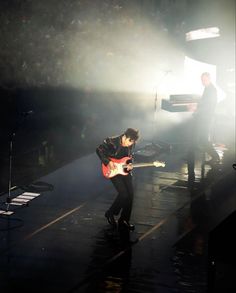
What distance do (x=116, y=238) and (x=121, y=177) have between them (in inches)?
40.1

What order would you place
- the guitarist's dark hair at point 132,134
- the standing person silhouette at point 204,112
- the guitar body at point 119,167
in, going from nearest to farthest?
the guitarist's dark hair at point 132,134, the guitar body at point 119,167, the standing person silhouette at point 204,112

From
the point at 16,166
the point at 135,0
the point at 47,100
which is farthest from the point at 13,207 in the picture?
the point at 135,0

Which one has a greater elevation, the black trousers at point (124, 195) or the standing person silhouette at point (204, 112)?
the standing person silhouette at point (204, 112)

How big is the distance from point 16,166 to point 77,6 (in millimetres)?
8521

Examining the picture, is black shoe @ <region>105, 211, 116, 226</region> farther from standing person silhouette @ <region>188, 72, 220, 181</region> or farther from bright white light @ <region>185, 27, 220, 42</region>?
bright white light @ <region>185, 27, 220, 42</region>

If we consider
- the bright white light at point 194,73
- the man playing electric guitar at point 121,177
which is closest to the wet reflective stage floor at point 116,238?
the man playing electric guitar at point 121,177

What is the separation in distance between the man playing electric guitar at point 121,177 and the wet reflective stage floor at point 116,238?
23 centimetres

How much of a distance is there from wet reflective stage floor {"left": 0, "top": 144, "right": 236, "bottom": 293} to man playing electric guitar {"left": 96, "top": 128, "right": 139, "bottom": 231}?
23cm

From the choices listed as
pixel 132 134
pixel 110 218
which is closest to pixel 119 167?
pixel 132 134

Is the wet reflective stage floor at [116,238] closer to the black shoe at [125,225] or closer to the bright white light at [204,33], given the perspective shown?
the black shoe at [125,225]

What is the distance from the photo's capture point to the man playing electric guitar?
32.3 ft

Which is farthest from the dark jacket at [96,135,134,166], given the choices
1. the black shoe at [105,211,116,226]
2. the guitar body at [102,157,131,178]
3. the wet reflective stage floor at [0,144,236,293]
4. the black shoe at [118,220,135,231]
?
the wet reflective stage floor at [0,144,236,293]

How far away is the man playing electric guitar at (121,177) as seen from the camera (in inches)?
388

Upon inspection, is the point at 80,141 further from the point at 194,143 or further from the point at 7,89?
the point at 194,143
